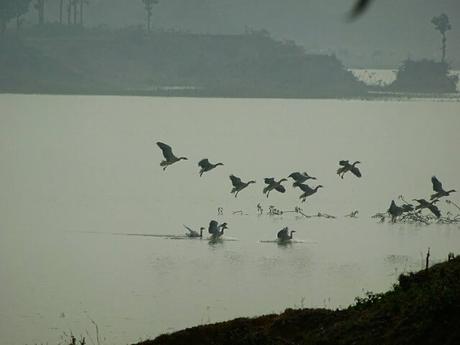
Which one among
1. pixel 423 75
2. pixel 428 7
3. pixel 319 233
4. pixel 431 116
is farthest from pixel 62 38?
Result: pixel 319 233

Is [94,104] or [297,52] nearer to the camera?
[94,104]

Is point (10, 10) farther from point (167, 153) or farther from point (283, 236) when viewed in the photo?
point (283, 236)

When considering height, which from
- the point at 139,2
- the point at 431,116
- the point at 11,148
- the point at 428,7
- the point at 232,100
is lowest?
the point at 11,148

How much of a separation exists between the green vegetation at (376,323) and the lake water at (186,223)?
264 centimetres

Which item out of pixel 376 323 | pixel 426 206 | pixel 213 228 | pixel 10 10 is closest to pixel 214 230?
pixel 213 228

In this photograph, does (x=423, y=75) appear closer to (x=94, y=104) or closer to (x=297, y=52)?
(x=297, y=52)

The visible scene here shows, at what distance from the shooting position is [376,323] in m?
7.64

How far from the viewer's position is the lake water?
12406 millimetres

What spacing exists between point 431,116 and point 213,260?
121 feet

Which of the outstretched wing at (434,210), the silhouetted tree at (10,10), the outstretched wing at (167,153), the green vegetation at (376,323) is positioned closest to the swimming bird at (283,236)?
the outstretched wing at (167,153)

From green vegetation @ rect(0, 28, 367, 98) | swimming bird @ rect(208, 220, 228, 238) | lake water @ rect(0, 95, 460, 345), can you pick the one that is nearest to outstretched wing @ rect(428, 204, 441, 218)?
lake water @ rect(0, 95, 460, 345)

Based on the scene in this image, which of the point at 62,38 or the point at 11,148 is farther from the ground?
the point at 62,38

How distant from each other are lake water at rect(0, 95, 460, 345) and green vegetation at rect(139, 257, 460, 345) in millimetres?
2639

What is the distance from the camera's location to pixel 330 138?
4038 cm
